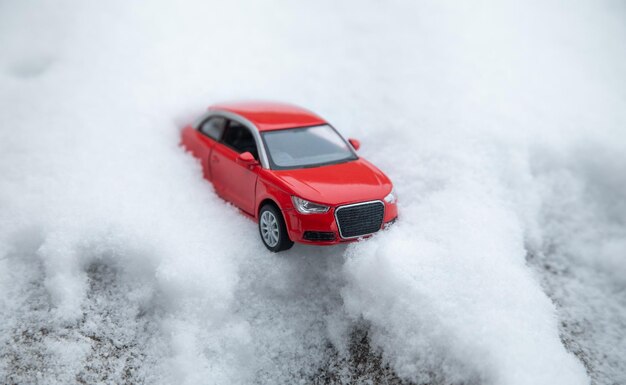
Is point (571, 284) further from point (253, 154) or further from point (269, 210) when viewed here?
point (253, 154)

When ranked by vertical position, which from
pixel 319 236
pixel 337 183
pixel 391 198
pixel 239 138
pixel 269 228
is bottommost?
pixel 269 228

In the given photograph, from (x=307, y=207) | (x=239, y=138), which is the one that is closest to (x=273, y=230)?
(x=307, y=207)

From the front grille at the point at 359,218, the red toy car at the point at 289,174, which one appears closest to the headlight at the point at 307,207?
the red toy car at the point at 289,174

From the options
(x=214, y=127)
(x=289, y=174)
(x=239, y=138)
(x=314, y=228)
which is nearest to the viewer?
(x=314, y=228)

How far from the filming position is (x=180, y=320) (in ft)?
18.0

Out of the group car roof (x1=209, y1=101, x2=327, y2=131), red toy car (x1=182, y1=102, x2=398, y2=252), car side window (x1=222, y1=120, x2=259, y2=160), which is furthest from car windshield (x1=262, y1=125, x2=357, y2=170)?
car side window (x1=222, y1=120, x2=259, y2=160)

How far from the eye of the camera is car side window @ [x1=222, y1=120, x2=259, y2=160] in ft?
22.9

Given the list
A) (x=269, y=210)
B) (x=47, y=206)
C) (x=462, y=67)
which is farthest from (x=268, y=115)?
(x=462, y=67)

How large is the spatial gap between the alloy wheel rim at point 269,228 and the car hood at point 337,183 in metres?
0.53

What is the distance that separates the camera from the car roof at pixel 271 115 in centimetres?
695

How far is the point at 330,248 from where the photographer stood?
20.8 ft

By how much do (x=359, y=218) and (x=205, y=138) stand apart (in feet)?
10.4

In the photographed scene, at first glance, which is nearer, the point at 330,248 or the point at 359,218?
the point at 359,218

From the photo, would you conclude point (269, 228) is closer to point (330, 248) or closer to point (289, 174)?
point (289, 174)
